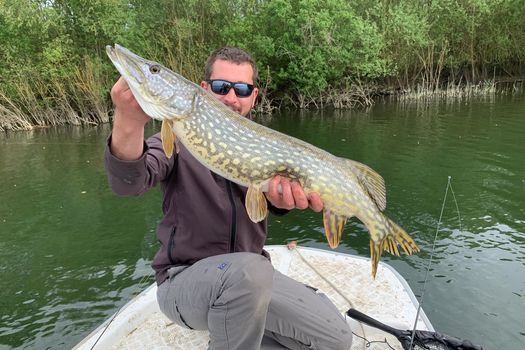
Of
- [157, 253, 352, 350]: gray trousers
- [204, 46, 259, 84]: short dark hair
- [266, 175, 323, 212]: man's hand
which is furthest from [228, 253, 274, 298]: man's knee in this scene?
[204, 46, 259, 84]: short dark hair

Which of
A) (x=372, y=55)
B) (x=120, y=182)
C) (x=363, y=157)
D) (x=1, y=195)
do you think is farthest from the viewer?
(x=372, y=55)

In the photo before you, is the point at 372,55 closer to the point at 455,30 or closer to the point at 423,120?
the point at 423,120

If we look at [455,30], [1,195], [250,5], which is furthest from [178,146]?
[455,30]

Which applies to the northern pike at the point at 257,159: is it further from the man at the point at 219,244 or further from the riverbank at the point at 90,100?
the riverbank at the point at 90,100

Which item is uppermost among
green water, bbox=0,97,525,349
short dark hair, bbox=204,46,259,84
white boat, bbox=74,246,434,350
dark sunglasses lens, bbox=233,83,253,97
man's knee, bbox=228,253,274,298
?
short dark hair, bbox=204,46,259,84

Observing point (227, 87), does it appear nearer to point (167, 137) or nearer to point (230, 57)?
point (230, 57)

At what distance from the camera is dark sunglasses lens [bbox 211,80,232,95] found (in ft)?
8.46

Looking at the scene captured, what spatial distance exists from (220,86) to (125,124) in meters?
0.78

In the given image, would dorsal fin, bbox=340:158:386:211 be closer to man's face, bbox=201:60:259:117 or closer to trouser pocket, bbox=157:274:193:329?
man's face, bbox=201:60:259:117

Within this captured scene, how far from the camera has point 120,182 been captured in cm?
209

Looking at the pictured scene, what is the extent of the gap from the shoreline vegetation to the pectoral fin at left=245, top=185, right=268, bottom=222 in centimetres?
1749

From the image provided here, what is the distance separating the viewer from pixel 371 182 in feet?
7.77

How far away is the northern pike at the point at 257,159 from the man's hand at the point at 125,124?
13 centimetres

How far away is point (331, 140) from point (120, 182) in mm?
10671
